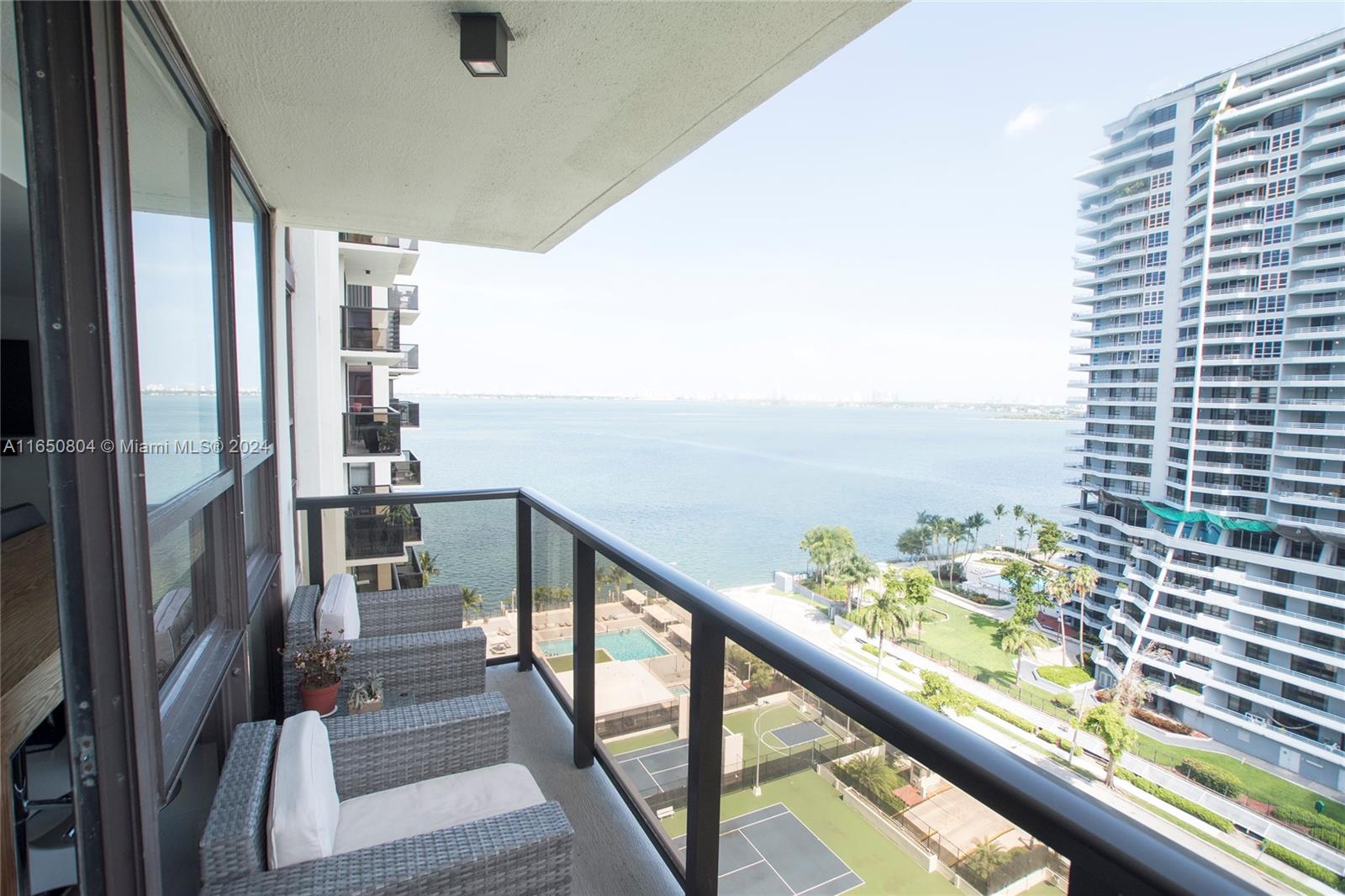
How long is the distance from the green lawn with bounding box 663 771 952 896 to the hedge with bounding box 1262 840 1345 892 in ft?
86.2

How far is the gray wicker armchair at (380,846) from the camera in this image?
4.34 feet

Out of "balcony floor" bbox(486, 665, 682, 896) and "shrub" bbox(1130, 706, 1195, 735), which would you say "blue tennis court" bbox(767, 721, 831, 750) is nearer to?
"balcony floor" bbox(486, 665, 682, 896)

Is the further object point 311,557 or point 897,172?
point 897,172

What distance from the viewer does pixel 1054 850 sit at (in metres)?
0.77

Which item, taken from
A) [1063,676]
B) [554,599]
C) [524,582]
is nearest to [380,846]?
[554,599]

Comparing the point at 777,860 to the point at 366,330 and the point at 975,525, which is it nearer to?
the point at 366,330

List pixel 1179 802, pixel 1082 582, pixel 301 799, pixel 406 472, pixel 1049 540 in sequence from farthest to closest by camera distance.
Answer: pixel 1049 540 → pixel 1082 582 → pixel 1179 802 → pixel 406 472 → pixel 301 799

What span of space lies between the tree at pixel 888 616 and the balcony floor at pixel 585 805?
24487mm

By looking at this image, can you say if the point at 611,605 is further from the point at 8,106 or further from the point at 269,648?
the point at 8,106

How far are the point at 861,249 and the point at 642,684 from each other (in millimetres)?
64325

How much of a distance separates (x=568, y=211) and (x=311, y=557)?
95.0 inches

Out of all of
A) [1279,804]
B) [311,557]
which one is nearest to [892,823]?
[311,557]

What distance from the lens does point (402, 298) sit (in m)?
16.3

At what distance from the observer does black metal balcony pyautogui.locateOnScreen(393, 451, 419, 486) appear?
1316 centimetres
